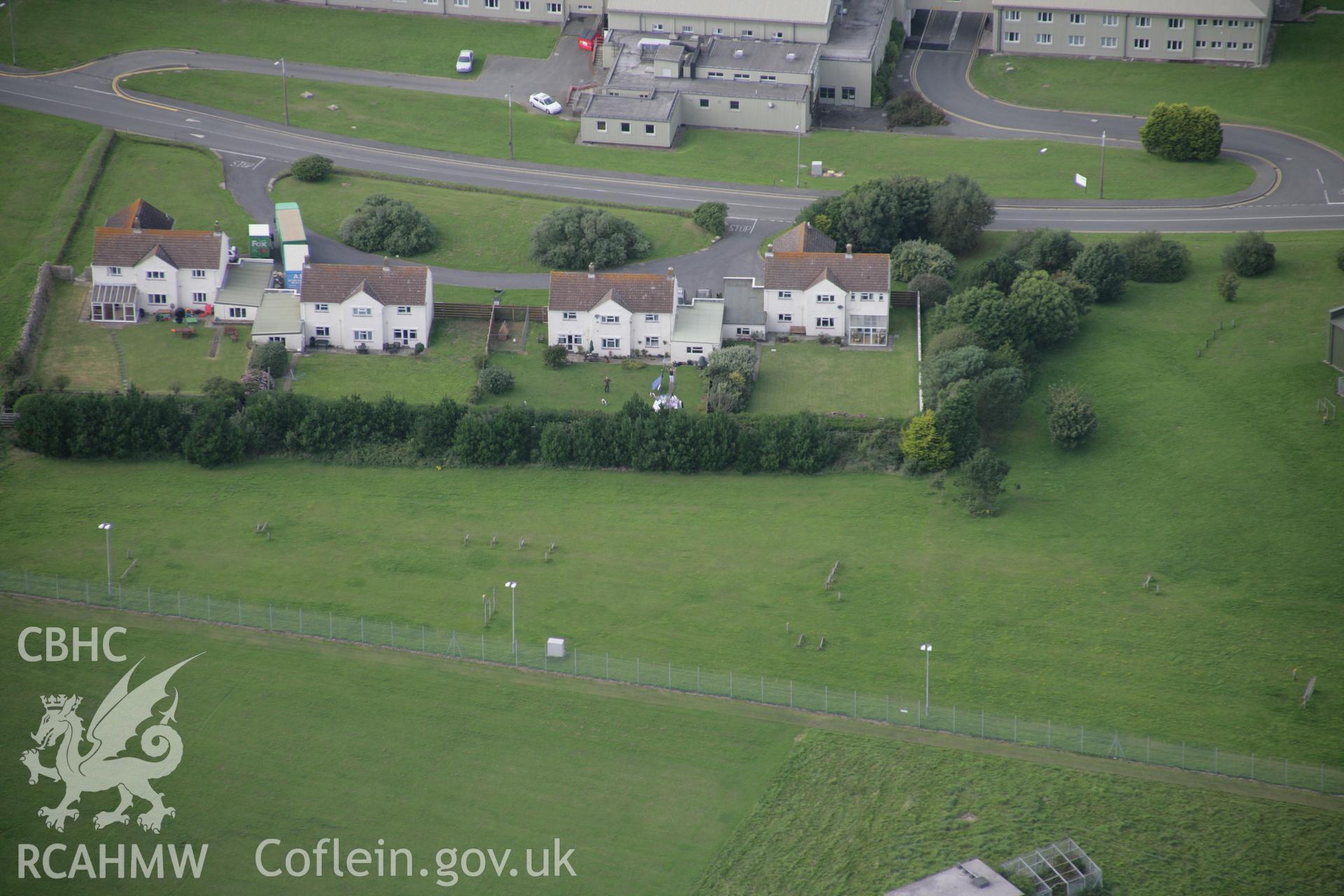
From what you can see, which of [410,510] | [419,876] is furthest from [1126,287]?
[419,876]

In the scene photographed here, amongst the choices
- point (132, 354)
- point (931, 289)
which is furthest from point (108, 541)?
point (931, 289)

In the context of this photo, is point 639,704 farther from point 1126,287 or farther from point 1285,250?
point 1285,250

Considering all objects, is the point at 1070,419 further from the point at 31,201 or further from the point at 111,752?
the point at 31,201

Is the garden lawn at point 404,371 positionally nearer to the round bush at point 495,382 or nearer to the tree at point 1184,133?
the round bush at point 495,382

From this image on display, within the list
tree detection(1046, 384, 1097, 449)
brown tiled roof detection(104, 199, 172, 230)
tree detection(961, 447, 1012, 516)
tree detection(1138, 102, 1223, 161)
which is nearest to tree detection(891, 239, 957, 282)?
tree detection(1046, 384, 1097, 449)

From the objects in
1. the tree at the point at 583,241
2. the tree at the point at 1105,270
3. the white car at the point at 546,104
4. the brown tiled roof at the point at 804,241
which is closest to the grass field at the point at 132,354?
the tree at the point at 583,241

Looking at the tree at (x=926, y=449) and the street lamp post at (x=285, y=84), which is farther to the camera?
the street lamp post at (x=285, y=84)
